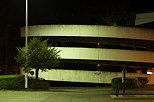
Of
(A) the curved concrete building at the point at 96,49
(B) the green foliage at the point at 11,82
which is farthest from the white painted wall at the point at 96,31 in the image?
(B) the green foliage at the point at 11,82

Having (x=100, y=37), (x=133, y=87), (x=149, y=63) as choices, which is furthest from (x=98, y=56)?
(x=133, y=87)

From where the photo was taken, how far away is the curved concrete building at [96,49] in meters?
34.1

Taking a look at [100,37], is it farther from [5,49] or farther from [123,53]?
[5,49]

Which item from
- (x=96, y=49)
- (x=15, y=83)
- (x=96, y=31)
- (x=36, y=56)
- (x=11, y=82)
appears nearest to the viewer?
(x=11, y=82)

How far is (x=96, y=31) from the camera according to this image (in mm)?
34062

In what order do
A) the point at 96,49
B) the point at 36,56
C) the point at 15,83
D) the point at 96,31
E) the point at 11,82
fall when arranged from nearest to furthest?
the point at 11,82 → the point at 15,83 → the point at 36,56 → the point at 96,31 → the point at 96,49

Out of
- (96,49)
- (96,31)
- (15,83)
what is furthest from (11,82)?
(96,31)

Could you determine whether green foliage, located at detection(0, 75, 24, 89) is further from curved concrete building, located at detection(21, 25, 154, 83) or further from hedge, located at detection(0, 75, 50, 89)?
curved concrete building, located at detection(21, 25, 154, 83)

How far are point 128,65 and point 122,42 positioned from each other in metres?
3.11

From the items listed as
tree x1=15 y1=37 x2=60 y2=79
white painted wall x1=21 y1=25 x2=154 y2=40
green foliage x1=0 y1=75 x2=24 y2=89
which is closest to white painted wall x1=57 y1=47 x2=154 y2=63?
white painted wall x1=21 y1=25 x2=154 y2=40

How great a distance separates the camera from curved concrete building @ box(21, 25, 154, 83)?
34.1 m

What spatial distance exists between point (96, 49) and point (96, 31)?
219 cm

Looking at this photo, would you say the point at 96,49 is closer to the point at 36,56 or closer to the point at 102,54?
the point at 102,54

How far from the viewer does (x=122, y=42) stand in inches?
1414
